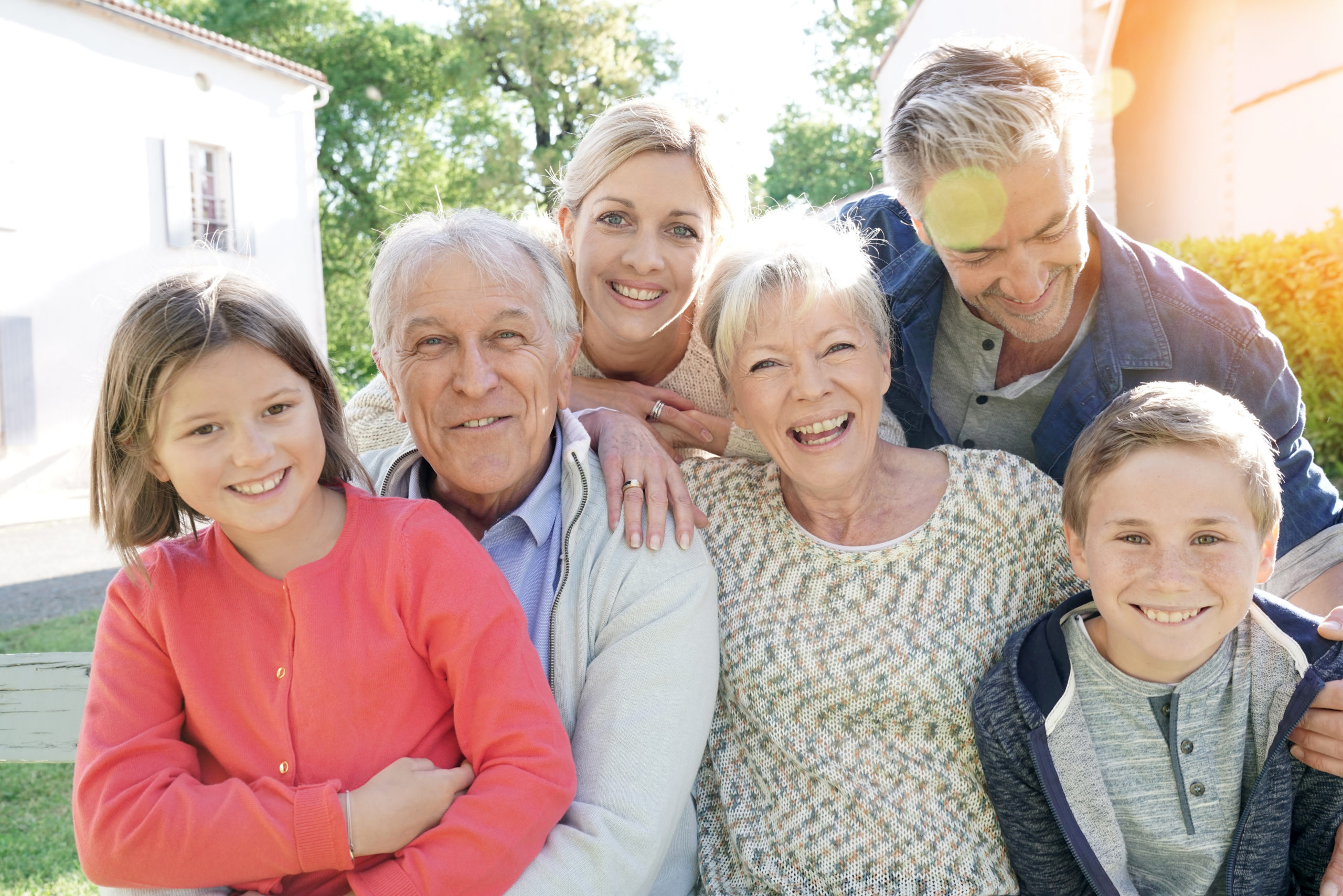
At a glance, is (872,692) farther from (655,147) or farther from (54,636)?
(54,636)

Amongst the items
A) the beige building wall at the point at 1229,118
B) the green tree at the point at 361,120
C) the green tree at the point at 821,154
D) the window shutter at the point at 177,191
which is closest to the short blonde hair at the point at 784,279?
the beige building wall at the point at 1229,118

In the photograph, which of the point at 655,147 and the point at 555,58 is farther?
the point at 555,58

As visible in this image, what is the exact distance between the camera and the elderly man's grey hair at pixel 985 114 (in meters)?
2.38

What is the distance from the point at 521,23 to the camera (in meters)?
19.7

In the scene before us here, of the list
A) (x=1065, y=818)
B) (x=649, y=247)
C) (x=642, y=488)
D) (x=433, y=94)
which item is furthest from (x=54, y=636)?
(x=433, y=94)

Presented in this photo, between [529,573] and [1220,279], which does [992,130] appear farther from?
[1220,279]

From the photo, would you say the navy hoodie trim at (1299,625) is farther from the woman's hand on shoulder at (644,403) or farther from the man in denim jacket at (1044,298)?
the woman's hand on shoulder at (644,403)

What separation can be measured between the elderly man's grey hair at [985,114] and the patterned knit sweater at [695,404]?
2.18ft

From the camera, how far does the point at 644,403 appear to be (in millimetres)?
2971

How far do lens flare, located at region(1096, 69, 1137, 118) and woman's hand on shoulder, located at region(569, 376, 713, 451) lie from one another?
734cm

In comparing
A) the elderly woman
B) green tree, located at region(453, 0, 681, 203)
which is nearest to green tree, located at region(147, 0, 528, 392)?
green tree, located at region(453, 0, 681, 203)

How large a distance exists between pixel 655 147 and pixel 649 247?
0.95 ft

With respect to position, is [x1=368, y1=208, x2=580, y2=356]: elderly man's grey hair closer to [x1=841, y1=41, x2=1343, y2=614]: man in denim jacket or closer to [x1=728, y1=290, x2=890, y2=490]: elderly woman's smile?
[x1=728, y1=290, x2=890, y2=490]: elderly woman's smile

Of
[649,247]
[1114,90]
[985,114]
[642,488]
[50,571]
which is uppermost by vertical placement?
[1114,90]
